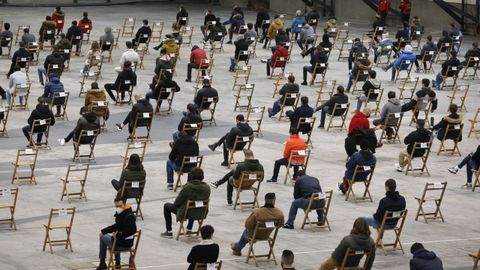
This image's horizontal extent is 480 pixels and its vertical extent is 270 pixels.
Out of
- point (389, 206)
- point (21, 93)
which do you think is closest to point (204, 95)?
point (21, 93)

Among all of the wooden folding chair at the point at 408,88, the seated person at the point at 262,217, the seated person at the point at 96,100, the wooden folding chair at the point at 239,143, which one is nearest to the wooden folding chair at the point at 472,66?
the wooden folding chair at the point at 408,88

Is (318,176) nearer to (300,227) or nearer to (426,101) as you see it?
(300,227)

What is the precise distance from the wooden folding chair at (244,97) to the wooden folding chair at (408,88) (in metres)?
4.53

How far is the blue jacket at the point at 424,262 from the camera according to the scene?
20.6 metres

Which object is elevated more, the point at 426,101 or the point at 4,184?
the point at 426,101

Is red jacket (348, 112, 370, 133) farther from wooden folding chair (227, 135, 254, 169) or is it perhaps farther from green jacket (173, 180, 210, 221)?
green jacket (173, 180, 210, 221)

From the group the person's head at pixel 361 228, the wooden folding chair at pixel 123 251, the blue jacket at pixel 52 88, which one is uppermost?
the person's head at pixel 361 228

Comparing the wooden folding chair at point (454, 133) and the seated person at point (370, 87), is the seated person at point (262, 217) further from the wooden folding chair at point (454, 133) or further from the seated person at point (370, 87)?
the seated person at point (370, 87)

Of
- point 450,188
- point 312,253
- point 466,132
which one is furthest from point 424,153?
point 312,253

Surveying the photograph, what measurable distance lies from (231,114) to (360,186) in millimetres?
9023

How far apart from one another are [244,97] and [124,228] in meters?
18.8

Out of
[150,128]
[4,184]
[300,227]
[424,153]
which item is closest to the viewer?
[300,227]

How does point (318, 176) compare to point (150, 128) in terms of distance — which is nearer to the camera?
point (318, 176)

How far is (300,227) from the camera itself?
26.0 meters
